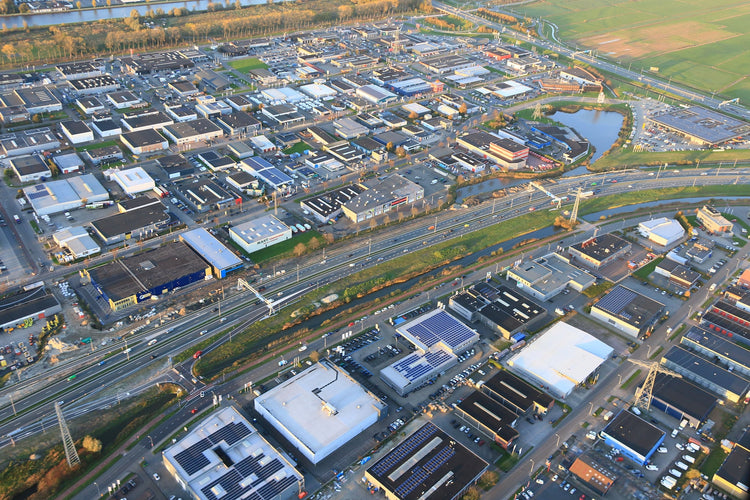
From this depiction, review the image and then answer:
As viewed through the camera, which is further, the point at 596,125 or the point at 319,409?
the point at 596,125

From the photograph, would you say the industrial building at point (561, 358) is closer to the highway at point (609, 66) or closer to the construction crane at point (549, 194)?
the construction crane at point (549, 194)

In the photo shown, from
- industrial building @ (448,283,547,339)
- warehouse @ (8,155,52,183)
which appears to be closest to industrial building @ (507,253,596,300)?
industrial building @ (448,283,547,339)

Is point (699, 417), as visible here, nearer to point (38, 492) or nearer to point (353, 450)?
point (353, 450)

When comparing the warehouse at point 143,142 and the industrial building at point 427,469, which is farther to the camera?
the warehouse at point 143,142

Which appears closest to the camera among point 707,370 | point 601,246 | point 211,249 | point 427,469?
point 427,469

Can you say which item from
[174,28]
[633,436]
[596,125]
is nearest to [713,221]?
[596,125]

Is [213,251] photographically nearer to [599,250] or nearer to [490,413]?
[490,413]

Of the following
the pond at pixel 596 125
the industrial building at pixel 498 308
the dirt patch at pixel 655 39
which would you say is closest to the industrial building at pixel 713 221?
the pond at pixel 596 125
